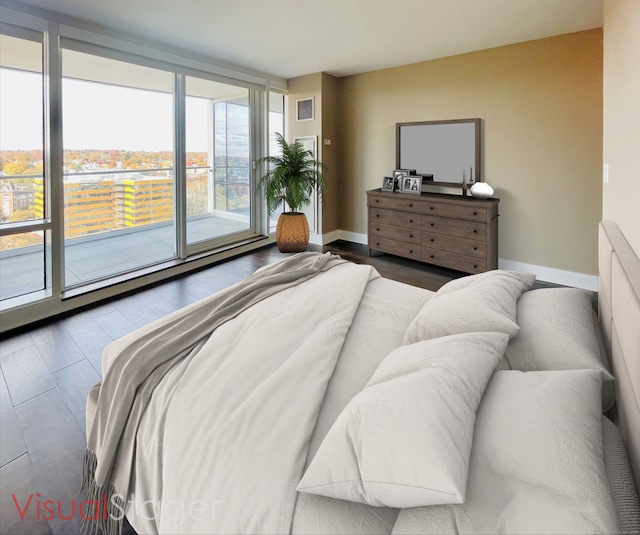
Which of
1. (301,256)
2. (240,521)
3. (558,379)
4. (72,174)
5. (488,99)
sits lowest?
(240,521)

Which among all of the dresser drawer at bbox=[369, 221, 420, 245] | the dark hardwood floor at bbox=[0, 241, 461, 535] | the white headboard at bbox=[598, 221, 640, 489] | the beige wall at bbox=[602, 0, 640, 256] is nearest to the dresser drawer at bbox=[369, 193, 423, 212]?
the dresser drawer at bbox=[369, 221, 420, 245]

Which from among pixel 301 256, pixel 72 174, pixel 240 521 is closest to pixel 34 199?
pixel 72 174

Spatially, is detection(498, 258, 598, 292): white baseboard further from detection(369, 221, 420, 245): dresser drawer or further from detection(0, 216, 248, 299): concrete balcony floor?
detection(0, 216, 248, 299): concrete balcony floor

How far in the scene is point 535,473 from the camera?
0.75 metres

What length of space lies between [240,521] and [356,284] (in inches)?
50.8

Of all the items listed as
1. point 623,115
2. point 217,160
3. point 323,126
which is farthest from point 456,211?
point 217,160

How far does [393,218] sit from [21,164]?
3.85 m

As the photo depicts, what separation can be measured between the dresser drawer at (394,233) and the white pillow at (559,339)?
10.6ft

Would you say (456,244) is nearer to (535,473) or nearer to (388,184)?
(388,184)

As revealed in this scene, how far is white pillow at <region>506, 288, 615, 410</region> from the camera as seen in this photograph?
1.20 metres

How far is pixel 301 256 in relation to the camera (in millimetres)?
2584

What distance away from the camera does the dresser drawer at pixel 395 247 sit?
4848 millimetres

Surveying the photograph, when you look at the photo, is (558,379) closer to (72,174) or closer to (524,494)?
(524,494)

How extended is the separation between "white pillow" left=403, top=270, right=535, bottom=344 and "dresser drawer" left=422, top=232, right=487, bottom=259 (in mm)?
2712
